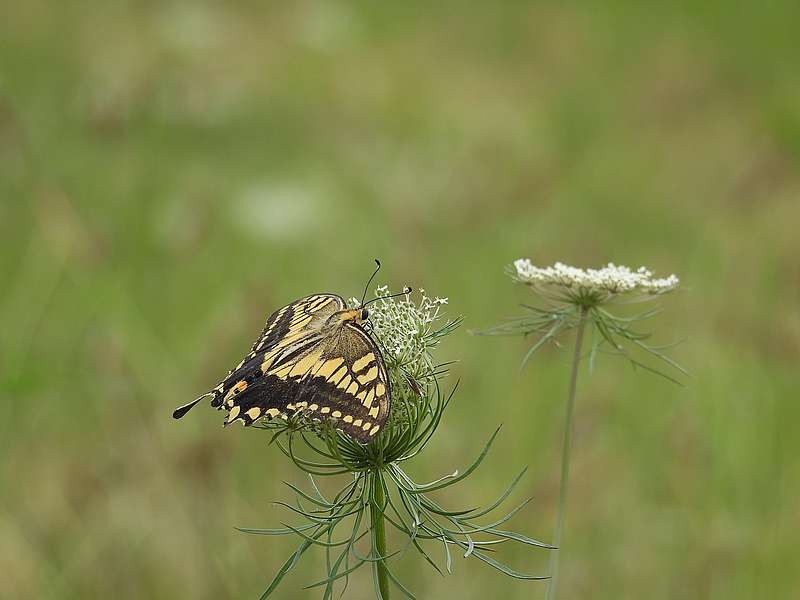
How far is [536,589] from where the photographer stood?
4625mm

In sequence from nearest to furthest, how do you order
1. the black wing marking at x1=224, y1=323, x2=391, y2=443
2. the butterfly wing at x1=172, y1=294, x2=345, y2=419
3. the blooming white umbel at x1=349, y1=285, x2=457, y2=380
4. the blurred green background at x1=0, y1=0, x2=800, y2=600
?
the black wing marking at x1=224, y1=323, x2=391, y2=443 < the blooming white umbel at x1=349, y1=285, x2=457, y2=380 < the butterfly wing at x1=172, y1=294, x2=345, y2=419 < the blurred green background at x1=0, y1=0, x2=800, y2=600

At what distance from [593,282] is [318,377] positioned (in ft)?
2.58

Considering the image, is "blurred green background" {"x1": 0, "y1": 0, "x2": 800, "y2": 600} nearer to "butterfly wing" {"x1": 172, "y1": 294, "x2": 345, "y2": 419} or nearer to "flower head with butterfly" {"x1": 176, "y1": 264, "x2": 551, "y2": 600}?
"butterfly wing" {"x1": 172, "y1": 294, "x2": 345, "y2": 419}

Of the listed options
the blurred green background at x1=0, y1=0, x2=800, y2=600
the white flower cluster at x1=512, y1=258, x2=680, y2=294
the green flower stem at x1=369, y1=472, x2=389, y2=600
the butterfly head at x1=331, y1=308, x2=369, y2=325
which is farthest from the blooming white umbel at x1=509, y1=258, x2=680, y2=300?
the blurred green background at x1=0, y1=0, x2=800, y2=600

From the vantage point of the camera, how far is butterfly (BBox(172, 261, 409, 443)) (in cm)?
214

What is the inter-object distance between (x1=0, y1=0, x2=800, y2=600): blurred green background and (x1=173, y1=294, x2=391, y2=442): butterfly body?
1565mm

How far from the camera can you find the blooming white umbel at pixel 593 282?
8.29 ft

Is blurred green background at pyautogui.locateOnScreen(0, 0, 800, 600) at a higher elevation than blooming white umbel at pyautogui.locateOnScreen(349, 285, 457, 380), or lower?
Answer: higher

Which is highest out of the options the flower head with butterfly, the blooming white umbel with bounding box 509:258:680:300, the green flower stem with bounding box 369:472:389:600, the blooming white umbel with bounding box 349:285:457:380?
the blooming white umbel with bounding box 509:258:680:300

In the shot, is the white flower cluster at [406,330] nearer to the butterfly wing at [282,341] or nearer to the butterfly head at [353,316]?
the butterfly head at [353,316]

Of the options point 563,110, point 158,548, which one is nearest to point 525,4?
point 563,110

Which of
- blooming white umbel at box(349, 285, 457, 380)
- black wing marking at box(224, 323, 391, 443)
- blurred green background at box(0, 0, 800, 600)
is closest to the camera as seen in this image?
black wing marking at box(224, 323, 391, 443)

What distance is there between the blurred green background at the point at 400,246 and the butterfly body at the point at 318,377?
1.57 meters

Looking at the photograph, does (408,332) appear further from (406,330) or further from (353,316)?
(353,316)
